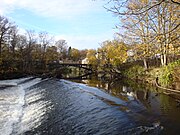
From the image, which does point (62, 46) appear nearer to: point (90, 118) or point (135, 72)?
point (135, 72)

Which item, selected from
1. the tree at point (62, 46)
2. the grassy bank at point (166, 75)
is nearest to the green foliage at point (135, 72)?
the grassy bank at point (166, 75)

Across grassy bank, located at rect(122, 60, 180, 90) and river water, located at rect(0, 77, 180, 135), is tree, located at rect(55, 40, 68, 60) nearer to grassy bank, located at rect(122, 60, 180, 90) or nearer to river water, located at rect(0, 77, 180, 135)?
grassy bank, located at rect(122, 60, 180, 90)

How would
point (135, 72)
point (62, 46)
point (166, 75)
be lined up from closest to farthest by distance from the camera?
point (166, 75) < point (135, 72) < point (62, 46)

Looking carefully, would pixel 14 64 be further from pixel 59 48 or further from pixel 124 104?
pixel 59 48

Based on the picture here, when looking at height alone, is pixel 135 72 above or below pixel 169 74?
below

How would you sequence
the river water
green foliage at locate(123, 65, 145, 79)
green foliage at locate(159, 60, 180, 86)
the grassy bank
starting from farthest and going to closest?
green foliage at locate(123, 65, 145, 79)
green foliage at locate(159, 60, 180, 86)
the grassy bank
the river water

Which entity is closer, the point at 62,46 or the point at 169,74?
the point at 169,74

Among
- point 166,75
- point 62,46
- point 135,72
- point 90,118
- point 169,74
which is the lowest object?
point 90,118

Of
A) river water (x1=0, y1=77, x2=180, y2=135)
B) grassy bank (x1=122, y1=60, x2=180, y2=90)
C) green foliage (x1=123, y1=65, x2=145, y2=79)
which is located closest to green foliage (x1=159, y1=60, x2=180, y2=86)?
grassy bank (x1=122, y1=60, x2=180, y2=90)

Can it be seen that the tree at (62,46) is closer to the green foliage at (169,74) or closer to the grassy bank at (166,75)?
the grassy bank at (166,75)

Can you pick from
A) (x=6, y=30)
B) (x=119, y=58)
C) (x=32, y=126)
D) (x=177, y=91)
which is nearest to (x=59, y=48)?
(x=6, y=30)

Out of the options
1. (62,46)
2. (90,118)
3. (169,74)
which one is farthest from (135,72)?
(62,46)

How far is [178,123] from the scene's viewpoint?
29.1ft

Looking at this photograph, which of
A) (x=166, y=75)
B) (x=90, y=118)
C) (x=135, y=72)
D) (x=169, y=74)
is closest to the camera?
(x=90, y=118)
